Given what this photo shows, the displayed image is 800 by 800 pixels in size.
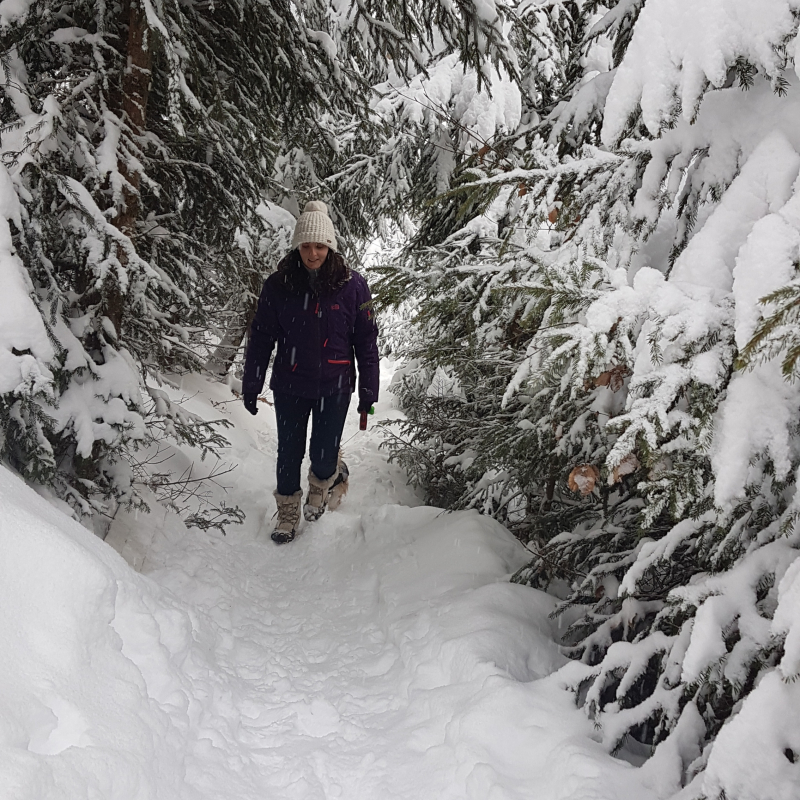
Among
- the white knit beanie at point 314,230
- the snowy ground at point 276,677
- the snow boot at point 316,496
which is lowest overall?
the snow boot at point 316,496

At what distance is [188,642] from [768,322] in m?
2.87

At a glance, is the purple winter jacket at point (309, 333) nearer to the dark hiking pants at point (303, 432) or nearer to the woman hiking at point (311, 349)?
the woman hiking at point (311, 349)

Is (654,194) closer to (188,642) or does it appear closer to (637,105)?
(637,105)

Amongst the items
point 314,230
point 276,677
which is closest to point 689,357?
point 276,677

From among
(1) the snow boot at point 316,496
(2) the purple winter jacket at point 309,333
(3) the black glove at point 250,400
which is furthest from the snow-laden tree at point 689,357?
(1) the snow boot at point 316,496

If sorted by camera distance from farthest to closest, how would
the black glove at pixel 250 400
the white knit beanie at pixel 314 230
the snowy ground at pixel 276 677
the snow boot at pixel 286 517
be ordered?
the snow boot at pixel 286 517 → the black glove at pixel 250 400 → the white knit beanie at pixel 314 230 → the snowy ground at pixel 276 677

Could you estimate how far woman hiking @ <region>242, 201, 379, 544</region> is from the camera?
4.64 m

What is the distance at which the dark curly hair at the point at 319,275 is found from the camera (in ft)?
15.2

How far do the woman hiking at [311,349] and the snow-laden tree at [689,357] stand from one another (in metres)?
1.73

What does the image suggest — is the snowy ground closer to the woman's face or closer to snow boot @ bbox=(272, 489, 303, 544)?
snow boot @ bbox=(272, 489, 303, 544)

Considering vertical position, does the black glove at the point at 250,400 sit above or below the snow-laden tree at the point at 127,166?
below

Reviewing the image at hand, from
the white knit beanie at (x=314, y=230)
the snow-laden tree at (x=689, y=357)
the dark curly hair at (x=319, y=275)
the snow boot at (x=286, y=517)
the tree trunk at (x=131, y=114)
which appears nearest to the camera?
the snow-laden tree at (x=689, y=357)

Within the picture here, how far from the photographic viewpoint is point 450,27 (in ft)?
13.3

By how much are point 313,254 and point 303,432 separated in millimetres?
1597
